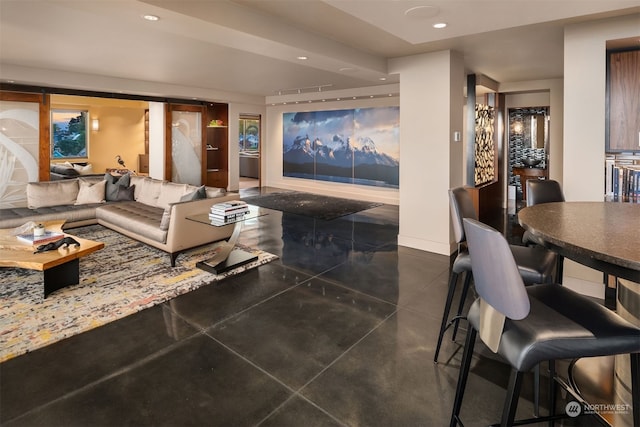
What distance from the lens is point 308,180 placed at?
1066 centimetres

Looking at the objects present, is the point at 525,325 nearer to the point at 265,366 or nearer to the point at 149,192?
the point at 265,366

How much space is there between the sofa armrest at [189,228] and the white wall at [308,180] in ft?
17.5

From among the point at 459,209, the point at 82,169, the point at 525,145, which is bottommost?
the point at 459,209

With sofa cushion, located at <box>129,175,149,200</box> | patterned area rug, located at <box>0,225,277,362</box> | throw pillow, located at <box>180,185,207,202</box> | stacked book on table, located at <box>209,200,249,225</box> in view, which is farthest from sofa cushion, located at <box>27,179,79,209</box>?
stacked book on table, located at <box>209,200,249,225</box>

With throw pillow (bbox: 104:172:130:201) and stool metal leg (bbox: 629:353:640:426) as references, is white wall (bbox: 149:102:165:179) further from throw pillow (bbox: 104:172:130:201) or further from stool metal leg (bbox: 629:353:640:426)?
stool metal leg (bbox: 629:353:640:426)

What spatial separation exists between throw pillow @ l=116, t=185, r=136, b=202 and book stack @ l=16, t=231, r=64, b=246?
217 centimetres

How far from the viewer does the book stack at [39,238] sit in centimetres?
375

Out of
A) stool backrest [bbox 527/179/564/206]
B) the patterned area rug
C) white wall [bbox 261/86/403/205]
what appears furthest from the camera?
white wall [bbox 261/86/403/205]

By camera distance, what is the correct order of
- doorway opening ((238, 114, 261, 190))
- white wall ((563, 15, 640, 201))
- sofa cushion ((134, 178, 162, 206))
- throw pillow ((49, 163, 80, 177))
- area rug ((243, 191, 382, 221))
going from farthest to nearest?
1. doorway opening ((238, 114, 261, 190))
2. throw pillow ((49, 163, 80, 177))
3. area rug ((243, 191, 382, 221))
4. sofa cushion ((134, 178, 162, 206))
5. white wall ((563, 15, 640, 201))

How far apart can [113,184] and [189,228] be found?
2931 millimetres

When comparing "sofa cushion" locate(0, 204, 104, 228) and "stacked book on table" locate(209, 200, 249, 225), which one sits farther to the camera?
"sofa cushion" locate(0, 204, 104, 228)

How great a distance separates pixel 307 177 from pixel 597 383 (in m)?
9.05

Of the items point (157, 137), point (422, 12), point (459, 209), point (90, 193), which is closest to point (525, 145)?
point (422, 12)

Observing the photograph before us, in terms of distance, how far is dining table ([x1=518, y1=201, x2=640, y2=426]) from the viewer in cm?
132
